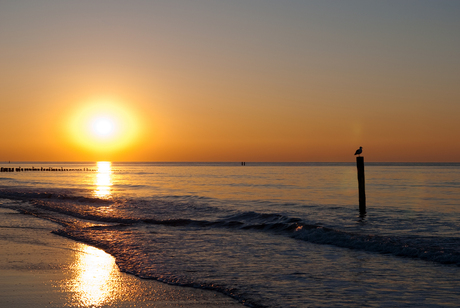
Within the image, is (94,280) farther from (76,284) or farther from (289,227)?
(289,227)

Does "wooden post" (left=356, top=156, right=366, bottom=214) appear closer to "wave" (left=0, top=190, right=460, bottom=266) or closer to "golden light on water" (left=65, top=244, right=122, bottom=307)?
"wave" (left=0, top=190, right=460, bottom=266)

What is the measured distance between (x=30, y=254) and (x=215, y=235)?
8112 mm

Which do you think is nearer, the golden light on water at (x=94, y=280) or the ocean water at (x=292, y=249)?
the golden light on water at (x=94, y=280)

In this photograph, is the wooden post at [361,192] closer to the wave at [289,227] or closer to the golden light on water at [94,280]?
the wave at [289,227]

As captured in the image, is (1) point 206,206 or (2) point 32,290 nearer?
(2) point 32,290

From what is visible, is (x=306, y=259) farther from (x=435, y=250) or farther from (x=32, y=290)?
(x=32, y=290)

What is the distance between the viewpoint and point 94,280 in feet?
33.1

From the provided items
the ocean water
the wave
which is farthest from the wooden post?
the wave

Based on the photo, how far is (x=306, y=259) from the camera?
42.7ft

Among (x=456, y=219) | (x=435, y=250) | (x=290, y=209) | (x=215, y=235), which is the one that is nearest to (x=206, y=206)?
(x=290, y=209)

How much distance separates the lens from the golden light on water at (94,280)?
8430mm

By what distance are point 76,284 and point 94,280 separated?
22.7 inches

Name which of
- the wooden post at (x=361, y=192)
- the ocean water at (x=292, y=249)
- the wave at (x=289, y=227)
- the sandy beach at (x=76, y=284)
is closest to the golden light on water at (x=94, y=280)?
the sandy beach at (x=76, y=284)

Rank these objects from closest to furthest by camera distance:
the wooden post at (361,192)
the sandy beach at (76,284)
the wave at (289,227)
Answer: the sandy beach at (76,284), the wave at (289,227), the wooden post at (361,192)
